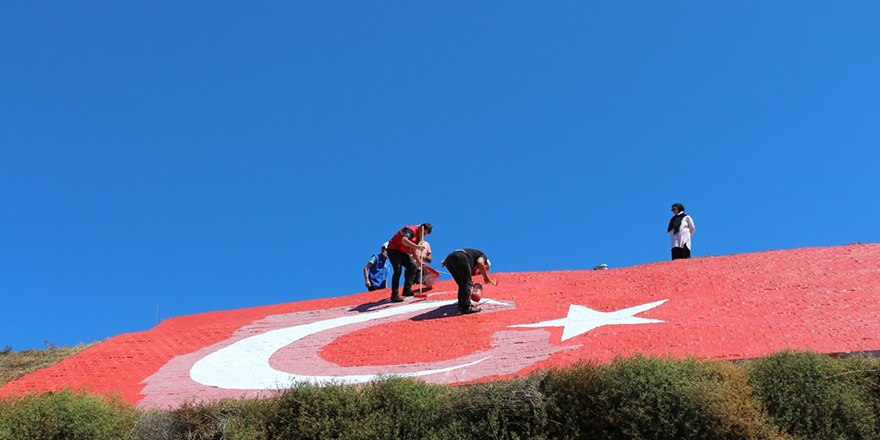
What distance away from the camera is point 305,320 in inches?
577

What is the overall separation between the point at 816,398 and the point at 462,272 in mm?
6625

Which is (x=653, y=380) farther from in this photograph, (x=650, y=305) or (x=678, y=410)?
(x=650, y=305)

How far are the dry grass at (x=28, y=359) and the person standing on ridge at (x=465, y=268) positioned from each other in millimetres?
7366

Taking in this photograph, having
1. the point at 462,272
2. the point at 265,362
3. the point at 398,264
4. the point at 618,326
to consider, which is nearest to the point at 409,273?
the point at 398,264

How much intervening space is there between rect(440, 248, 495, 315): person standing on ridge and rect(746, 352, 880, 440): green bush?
19.6 feet

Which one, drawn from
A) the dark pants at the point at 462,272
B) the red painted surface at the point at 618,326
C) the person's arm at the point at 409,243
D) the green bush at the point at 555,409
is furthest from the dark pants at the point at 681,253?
the green bush at the point at 555,409

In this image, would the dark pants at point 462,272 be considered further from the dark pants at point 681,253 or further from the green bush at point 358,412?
the dark pants at point 681,253

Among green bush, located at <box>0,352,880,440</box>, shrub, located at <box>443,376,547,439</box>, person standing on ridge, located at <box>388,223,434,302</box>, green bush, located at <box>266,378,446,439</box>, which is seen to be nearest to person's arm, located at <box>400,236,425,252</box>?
person standing on ridge, located at <box>388,223,434,302</box>

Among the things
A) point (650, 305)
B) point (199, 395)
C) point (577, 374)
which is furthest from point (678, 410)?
point (199, 395)

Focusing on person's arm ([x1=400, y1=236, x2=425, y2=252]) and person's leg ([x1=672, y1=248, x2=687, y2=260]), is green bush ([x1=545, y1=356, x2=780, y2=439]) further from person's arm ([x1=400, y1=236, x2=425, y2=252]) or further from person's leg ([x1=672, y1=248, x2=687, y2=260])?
person's leg ([x1=672, y1=248, x2=687, y2=260])

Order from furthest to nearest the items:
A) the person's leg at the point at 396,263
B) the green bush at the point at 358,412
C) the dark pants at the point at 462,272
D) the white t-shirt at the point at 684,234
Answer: the white t-shirt at the point at 684,234 < the person's leg at the point at 396,263 < the dark pants at the point at 462,272 < the green bush at the point at 358,412

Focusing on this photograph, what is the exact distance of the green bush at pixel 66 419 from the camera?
8.58 metres

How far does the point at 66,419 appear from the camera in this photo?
8719 millimetres

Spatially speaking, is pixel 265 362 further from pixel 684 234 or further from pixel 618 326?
pixel 684 234
